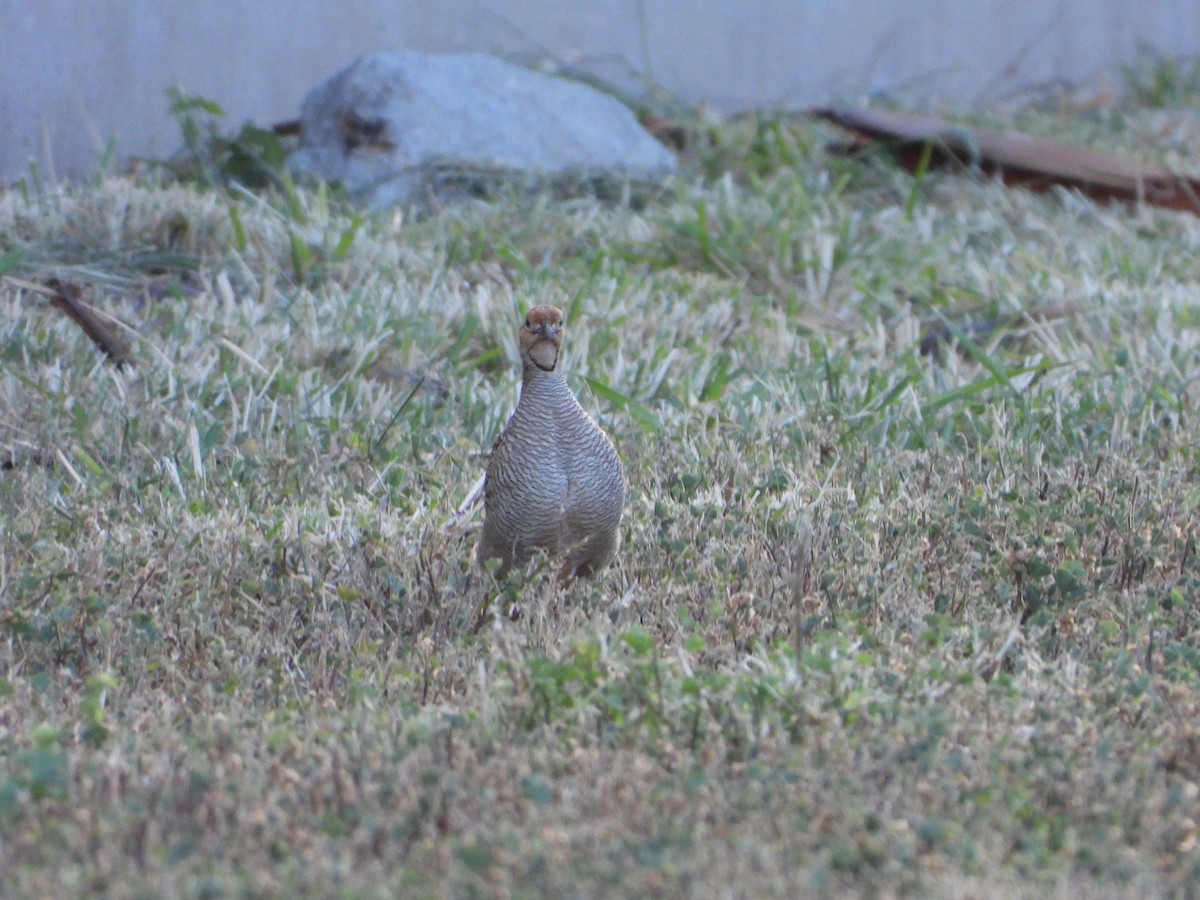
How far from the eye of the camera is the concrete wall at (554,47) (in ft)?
20.9

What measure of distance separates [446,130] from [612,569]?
3872 millimetres

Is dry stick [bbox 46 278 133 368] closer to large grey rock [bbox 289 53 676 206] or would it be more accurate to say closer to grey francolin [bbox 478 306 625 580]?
grey francolin [bbox 478 306 625 580]

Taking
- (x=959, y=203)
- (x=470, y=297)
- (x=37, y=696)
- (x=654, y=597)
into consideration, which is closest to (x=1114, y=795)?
(x=654, y=597)

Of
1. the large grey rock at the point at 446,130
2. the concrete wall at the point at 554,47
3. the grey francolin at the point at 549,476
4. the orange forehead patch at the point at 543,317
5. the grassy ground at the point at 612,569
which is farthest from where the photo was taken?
the large grey rock at the point at 446,130

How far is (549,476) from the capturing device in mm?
3168

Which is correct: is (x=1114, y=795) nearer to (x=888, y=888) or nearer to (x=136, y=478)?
(x=888, y=888)

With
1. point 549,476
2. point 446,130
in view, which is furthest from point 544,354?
point 446,130

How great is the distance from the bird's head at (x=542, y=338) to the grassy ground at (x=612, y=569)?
1.39 feet

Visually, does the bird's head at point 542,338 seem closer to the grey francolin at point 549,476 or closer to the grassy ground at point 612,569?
the grey francolin at point 549,476

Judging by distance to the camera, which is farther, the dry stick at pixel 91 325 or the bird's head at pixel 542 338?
the dry stick at pixel 91 325

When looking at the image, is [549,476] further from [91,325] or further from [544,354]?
[91,325]

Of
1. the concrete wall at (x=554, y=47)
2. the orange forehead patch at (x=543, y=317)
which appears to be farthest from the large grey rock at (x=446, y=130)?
the orange forehead patch at (x=543, y=317)

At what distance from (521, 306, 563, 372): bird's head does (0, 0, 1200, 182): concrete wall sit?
3605 millimetres

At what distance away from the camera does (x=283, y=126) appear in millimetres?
7203
